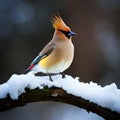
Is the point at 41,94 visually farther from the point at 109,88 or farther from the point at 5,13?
the point at 5,13

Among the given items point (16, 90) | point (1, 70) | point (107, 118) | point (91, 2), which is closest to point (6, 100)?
point (16, 90)

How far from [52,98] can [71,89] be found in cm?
9

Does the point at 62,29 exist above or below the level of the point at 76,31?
below

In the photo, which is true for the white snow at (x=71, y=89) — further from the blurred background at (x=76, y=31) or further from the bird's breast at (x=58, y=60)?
the blurred background at (x=76, y=31)

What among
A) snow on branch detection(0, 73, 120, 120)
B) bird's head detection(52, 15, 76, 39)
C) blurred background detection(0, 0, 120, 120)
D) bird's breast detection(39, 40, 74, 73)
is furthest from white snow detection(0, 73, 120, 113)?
blurred background detection(0, 0, 120, 120)

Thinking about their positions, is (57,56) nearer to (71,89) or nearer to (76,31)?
(71,89)

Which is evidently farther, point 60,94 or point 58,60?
point 58,60

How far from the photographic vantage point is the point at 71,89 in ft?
8.58

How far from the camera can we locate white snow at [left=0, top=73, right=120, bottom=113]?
2.56 metres

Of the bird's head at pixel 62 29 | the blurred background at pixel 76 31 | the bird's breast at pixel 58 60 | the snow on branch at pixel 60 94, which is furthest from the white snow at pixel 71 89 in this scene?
the blurred background at pixel 76 31

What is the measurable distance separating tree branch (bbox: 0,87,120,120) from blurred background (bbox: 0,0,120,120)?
5.47m

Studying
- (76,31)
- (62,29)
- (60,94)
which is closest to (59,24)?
(62,29)

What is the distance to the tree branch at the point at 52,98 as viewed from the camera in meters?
2.57

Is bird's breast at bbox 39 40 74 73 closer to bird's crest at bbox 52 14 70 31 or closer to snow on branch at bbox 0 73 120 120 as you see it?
bird's crest at bbox 52 14 70 31
